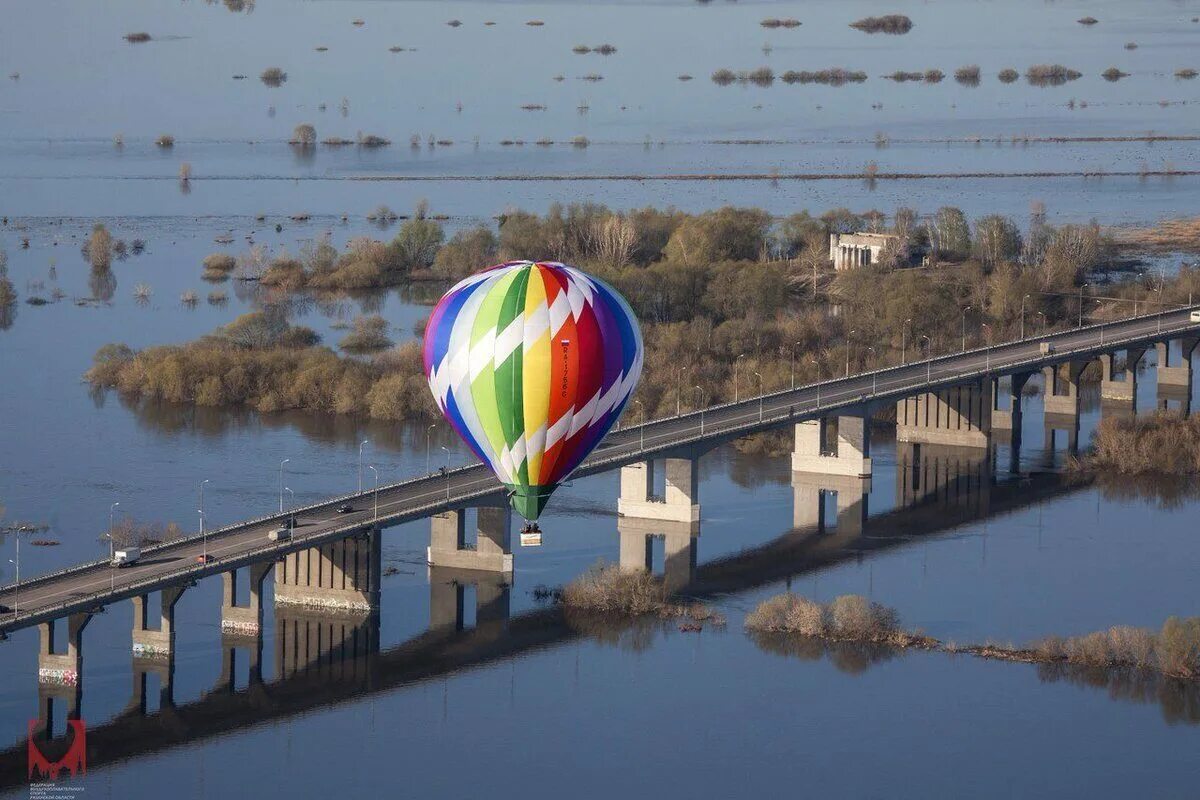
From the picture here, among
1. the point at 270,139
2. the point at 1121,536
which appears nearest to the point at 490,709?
the point at 1121,536

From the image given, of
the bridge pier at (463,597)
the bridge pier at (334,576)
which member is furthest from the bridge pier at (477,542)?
the bridge pier at (334,576)

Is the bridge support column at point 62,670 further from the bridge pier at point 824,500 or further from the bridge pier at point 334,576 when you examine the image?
the bridge pier at point 824,500

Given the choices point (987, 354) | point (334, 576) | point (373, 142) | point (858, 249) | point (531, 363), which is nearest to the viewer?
point (531, 363)

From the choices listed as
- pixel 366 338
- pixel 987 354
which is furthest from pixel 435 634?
pixel 366 338

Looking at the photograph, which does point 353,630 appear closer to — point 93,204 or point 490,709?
point 490,709

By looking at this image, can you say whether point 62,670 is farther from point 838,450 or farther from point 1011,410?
point 1011,410
